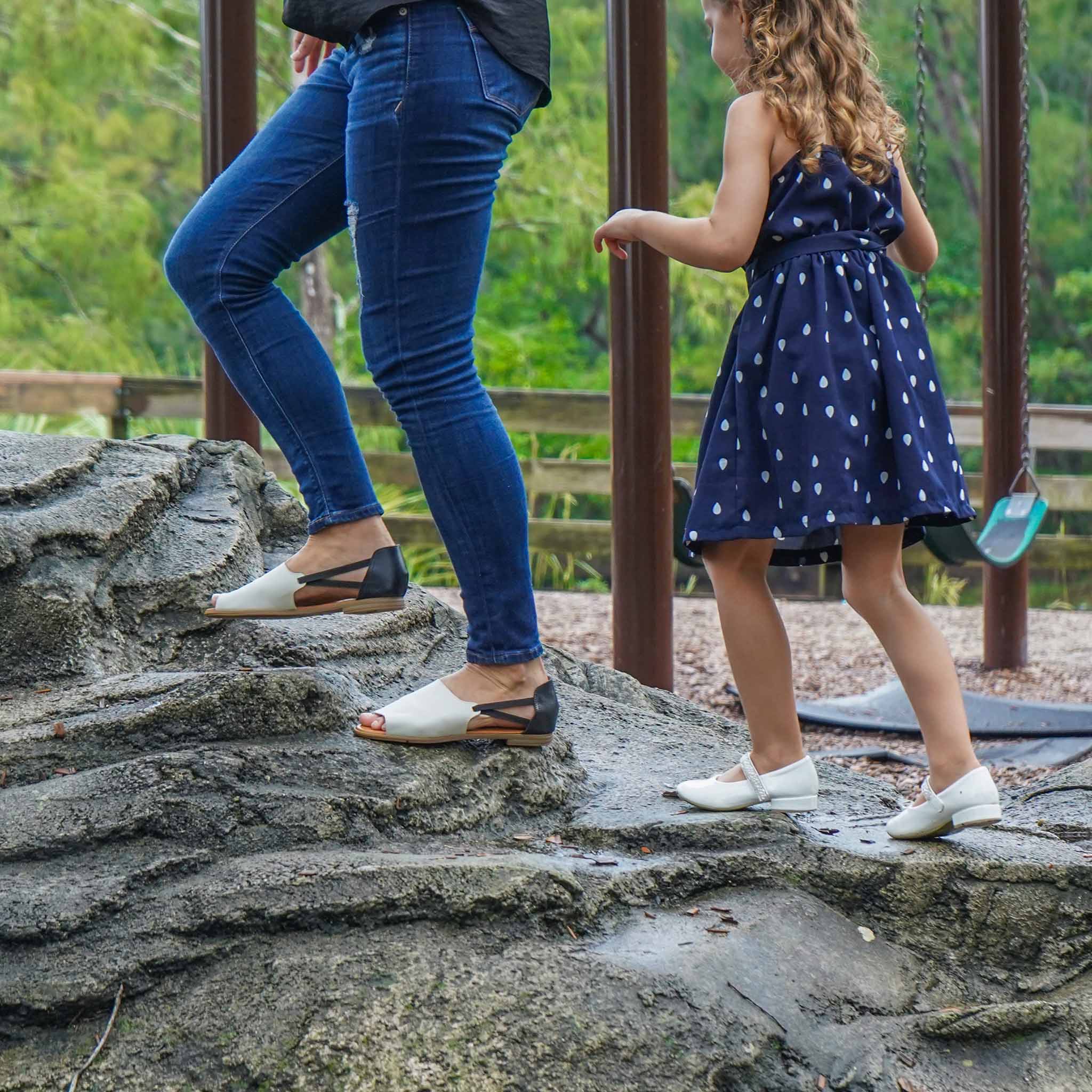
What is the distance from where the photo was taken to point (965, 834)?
7.02 feet

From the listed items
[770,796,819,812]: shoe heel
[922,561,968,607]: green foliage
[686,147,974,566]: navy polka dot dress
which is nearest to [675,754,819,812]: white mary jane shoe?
[770,796,819,812]: shoe heel

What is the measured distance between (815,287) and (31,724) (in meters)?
1.33

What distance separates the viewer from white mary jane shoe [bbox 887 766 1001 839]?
2027 millimetres

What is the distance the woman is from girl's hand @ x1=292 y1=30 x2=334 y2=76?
0.27 metres

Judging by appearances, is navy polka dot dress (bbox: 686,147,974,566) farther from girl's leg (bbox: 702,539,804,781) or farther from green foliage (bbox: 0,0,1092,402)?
green foliage (bbox: 0,0,1092,402)

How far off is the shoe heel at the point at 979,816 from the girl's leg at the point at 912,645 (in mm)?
47

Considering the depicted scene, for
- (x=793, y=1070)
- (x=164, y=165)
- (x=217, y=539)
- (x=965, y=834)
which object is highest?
(x=164, y=165)

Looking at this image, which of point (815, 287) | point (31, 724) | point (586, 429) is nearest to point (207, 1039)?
point (31, 724)

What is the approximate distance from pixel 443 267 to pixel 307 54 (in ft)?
2.16

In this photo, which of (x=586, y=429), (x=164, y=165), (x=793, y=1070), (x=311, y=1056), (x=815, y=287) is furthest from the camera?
(x=164, y=165)

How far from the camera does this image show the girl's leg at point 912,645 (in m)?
2.05

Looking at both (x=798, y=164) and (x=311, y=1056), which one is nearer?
(x=311, y=1056)

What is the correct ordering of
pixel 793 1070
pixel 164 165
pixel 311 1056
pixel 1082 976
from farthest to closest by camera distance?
pixel 164 165
pixel 1082 976
pixel 793 1070
pixel 311 1056

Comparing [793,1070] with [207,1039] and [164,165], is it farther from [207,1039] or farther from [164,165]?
[164,165]
